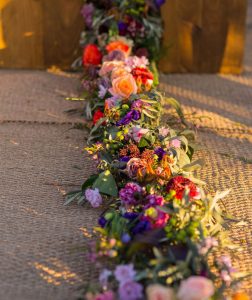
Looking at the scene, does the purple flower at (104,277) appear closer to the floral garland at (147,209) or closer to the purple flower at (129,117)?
the floral garland at (147,209)

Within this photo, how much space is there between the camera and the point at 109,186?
1489 millimetres

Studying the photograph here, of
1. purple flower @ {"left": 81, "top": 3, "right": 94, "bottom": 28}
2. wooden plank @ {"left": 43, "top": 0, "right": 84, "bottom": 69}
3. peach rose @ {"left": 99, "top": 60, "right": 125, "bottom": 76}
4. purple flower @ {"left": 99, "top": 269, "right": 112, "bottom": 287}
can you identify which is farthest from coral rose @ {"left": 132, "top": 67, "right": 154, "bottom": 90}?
purple flower @ {"left": 99, "top": 269, "right": 112, "bottom": 287}

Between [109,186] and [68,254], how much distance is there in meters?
0.24

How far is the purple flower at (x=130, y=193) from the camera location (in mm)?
1354

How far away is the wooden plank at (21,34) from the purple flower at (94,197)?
3.82ft

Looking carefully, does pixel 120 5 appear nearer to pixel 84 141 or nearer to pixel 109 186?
pixel 84 141

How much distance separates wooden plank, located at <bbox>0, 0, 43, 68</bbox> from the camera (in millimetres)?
2453

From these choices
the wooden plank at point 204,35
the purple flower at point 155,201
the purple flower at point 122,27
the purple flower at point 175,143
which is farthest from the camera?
the wooden plank at point 204,35

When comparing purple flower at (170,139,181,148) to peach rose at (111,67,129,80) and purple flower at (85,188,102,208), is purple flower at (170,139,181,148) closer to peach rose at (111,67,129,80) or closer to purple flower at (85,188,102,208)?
purple flower at (85,188,102,208)

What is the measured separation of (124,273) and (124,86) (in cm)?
76

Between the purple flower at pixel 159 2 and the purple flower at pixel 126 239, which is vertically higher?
the purple flower at pixel 126 239

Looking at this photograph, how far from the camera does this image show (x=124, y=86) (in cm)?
178

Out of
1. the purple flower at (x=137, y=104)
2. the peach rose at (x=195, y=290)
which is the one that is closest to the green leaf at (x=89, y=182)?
the purple flower at (x=137, y=104)

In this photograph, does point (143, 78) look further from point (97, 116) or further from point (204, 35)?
point (204, 35)
